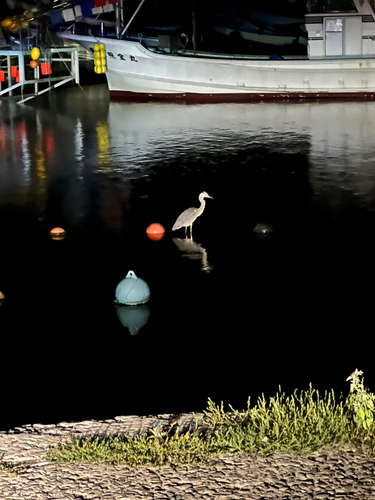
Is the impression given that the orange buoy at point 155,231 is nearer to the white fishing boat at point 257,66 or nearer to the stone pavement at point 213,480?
the stone pavement at point 213,480

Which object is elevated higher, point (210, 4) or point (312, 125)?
point (210, 4)

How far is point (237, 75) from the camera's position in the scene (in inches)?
1222

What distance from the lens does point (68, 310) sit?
30.1ft

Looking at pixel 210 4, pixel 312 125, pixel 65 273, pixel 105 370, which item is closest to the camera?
pixel 105 370

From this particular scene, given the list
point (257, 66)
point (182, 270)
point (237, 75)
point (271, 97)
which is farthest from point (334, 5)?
point (182, 270)

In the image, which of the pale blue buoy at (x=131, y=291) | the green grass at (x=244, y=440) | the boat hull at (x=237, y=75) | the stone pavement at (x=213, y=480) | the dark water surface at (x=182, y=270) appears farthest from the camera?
the boat hull at (x=237, y=75)

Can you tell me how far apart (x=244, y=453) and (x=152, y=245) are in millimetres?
6948

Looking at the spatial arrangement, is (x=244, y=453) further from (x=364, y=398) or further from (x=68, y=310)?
(x=68, y=310)

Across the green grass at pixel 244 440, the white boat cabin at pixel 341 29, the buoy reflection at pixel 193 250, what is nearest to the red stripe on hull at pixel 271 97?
the white boat cabin at pixel 341 29

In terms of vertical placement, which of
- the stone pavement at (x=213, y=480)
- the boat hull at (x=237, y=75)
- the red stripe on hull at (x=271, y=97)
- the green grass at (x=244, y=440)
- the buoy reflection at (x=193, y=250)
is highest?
the boat hull at (x=237, y=75)

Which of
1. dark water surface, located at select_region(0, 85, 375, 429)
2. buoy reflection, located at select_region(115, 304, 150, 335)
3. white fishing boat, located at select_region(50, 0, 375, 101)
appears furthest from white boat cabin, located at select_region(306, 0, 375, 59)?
buoy reflection, located at select_region(115, 304, 150, 335)

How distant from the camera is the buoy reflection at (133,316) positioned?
28.1 ft

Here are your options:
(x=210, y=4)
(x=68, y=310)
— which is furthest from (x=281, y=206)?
(x=210, y=4)

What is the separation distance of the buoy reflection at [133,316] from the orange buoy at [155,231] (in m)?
3.14
